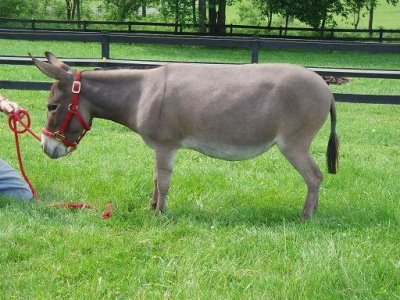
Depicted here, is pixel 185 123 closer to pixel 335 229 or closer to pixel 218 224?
pixel 218 224

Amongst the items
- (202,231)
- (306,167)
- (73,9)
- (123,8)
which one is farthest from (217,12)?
(202,231)

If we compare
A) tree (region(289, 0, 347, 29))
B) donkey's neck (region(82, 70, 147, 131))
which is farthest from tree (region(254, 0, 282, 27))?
donkey's neck (region(82, 70, 147, 131))

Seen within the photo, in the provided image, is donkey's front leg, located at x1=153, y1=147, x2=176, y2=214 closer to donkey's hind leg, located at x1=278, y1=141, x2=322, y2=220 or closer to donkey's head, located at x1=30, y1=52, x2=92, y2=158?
donkey's head, located at x1=30, y1=52, x2=92, y2=158

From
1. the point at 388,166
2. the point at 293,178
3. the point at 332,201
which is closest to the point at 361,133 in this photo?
the point at 388,166

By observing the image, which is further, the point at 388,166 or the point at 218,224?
the point at 388,166

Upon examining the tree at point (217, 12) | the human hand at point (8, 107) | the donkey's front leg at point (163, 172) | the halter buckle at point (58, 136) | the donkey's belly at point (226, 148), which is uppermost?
the tree at point (217, 12)

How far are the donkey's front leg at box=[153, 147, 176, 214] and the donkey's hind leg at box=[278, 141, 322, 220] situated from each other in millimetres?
975

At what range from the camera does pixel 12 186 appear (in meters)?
5.55

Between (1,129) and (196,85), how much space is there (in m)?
4.41

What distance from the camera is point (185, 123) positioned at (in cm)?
508

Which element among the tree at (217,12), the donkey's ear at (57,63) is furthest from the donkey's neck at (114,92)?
the tree at (217,12)

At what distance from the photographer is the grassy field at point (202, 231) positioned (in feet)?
12.6

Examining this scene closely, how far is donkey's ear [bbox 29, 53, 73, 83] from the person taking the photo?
4898mm

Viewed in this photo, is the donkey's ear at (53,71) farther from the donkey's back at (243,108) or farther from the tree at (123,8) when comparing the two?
→ the tree at (123,8)
